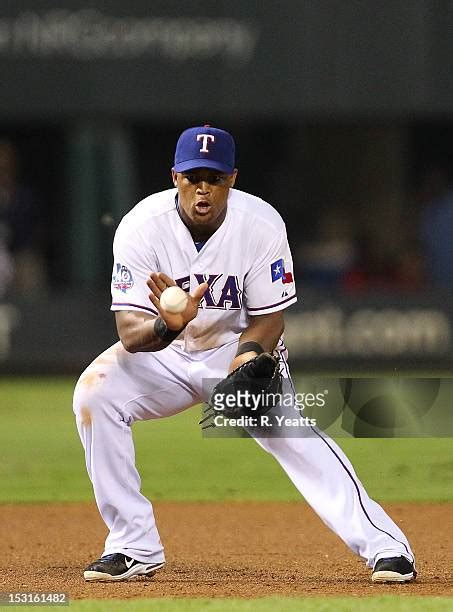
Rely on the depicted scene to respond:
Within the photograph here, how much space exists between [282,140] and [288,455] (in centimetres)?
1015

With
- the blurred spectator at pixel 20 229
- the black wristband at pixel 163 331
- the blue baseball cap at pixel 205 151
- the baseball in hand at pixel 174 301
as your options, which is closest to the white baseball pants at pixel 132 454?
the black wristband at pixel 163 331

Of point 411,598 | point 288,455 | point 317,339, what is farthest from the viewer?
point 317,339

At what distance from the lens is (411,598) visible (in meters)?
4.80

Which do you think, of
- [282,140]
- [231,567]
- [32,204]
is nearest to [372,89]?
[282,140]

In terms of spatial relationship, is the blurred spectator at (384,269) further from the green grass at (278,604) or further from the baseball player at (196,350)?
the green grass at (278,604)

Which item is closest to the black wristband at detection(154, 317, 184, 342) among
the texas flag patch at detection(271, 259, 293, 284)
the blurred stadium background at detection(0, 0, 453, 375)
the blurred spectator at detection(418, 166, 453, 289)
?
the texas flag patch at detection(271, 259, 293, 284)

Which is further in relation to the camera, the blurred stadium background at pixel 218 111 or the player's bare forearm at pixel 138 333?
the blurred stadium background at pixel 218 111

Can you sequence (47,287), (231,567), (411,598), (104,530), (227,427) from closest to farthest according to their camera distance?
1. (411,598)
2. (227,427)
3. (231,567)
4. (104,530)
5. (47,287)

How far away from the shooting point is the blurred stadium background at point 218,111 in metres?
12.7

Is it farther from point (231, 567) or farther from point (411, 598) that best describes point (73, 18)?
point (411, 598)

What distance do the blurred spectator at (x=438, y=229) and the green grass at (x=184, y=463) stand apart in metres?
3.13

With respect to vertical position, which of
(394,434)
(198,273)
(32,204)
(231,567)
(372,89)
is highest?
(372,89)

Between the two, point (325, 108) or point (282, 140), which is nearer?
point (325, 108)

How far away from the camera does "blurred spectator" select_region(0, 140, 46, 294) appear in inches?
497
